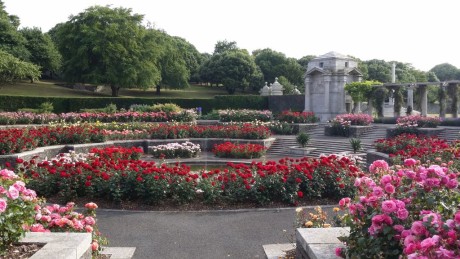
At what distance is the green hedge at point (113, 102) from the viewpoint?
105 feet

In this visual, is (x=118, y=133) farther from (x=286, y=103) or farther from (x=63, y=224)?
(x=286, y=103)

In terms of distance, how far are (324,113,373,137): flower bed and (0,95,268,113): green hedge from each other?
558 inches

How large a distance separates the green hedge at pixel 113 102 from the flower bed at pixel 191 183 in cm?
2456

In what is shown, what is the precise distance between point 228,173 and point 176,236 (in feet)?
8.82

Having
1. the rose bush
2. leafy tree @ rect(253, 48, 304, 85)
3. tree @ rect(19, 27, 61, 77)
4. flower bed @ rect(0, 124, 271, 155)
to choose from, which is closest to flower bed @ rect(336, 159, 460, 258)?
the rose bush

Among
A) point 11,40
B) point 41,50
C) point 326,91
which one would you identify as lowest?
point 326,91

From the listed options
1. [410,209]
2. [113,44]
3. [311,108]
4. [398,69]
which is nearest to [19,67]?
[113,44]

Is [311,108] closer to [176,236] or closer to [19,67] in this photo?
[19,67]

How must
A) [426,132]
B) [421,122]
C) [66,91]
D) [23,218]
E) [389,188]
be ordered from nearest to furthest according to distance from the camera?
[389,188]
[23,218]
[426,132]
[421,122]
[66,91]

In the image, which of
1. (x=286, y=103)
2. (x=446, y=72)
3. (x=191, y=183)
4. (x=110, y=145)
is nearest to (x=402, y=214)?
(x=191, y=183)

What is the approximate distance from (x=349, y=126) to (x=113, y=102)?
63.9 feet

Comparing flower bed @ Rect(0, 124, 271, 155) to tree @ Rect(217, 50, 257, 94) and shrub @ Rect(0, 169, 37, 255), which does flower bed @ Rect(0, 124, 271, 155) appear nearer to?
shrub @ Rect(0, 169, 37, 255)

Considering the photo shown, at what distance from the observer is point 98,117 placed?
25078 millimetres

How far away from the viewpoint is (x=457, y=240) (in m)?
2.97
